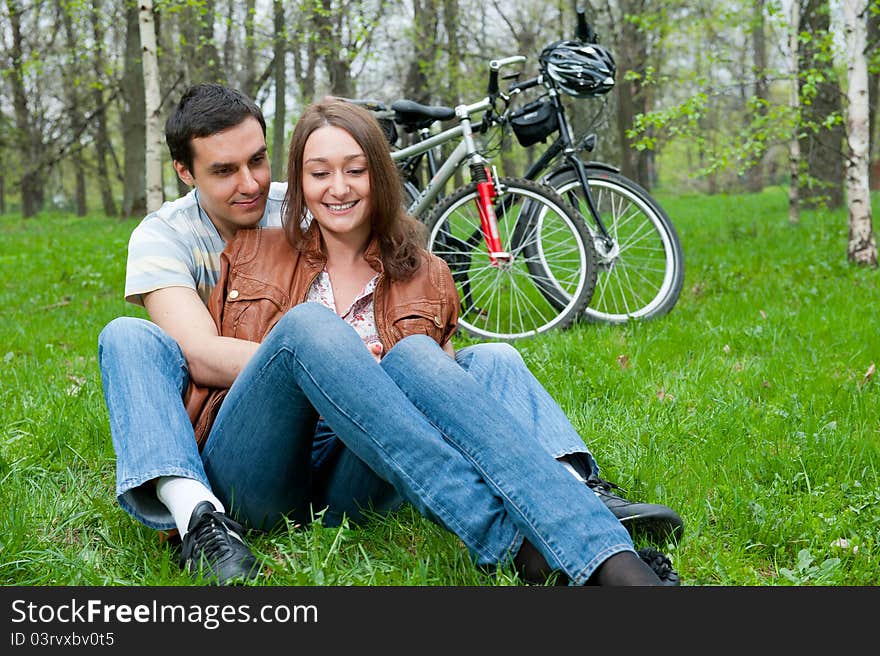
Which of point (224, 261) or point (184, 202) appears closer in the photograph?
point (224, 261)

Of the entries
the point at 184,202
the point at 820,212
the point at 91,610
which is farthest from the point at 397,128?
the point at 820,212

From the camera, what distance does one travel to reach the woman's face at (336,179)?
8.27 feet

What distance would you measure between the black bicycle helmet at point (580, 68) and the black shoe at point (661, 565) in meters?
3.37

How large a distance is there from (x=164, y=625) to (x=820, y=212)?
381 inches

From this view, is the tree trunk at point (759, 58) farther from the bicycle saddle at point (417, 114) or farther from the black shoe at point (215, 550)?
the black shoe at point (215, 550)

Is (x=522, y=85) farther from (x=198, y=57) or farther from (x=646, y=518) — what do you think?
(x=198, y=57)

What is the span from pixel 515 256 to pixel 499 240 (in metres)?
0.22

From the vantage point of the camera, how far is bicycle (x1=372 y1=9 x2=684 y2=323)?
4.80m

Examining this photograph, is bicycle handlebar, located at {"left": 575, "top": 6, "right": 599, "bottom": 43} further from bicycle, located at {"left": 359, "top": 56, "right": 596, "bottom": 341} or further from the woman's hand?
the woman's hand

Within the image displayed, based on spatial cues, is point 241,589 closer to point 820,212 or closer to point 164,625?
point 164,625

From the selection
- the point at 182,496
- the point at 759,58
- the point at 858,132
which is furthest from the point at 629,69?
the point at 182,496

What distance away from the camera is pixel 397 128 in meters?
5.10

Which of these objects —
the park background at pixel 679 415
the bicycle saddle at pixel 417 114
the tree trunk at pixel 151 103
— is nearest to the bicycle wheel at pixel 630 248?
the park background at pixel 679 415

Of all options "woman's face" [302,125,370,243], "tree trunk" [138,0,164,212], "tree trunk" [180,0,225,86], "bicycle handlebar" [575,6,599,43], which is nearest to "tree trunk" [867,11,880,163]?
"bicycle handlebar" [575,6,599,43]
